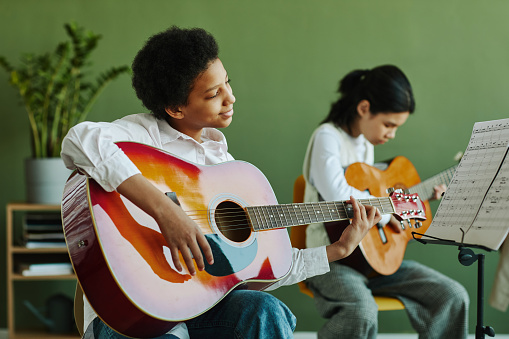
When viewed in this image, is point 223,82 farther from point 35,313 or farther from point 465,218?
point 35,313

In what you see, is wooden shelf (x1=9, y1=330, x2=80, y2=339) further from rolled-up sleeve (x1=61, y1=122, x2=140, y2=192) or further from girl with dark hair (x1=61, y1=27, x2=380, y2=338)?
rolled-up sleeve (x1=61, y1=122, x2=140, y2=192)

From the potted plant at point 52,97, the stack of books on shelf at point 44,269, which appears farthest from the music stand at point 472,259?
the stack of books on shelf at point 44,269

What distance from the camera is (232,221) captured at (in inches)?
57.5

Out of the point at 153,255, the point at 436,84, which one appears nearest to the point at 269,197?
the point at 153,255

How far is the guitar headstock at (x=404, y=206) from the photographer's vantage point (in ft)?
6.00

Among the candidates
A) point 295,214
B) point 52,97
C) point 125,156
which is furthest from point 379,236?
point 52,97

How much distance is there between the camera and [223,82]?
1567 millimetres

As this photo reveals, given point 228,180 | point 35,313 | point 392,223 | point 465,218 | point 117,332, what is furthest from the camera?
point 35,313

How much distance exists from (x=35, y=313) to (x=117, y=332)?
2004 millimetres

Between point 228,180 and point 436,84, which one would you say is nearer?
point 228,180

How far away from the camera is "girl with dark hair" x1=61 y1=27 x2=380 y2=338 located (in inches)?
48.8

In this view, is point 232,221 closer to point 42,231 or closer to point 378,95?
point 378,95

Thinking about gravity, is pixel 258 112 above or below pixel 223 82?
below

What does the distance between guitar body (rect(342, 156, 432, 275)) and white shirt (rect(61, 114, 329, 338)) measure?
0.53 m
